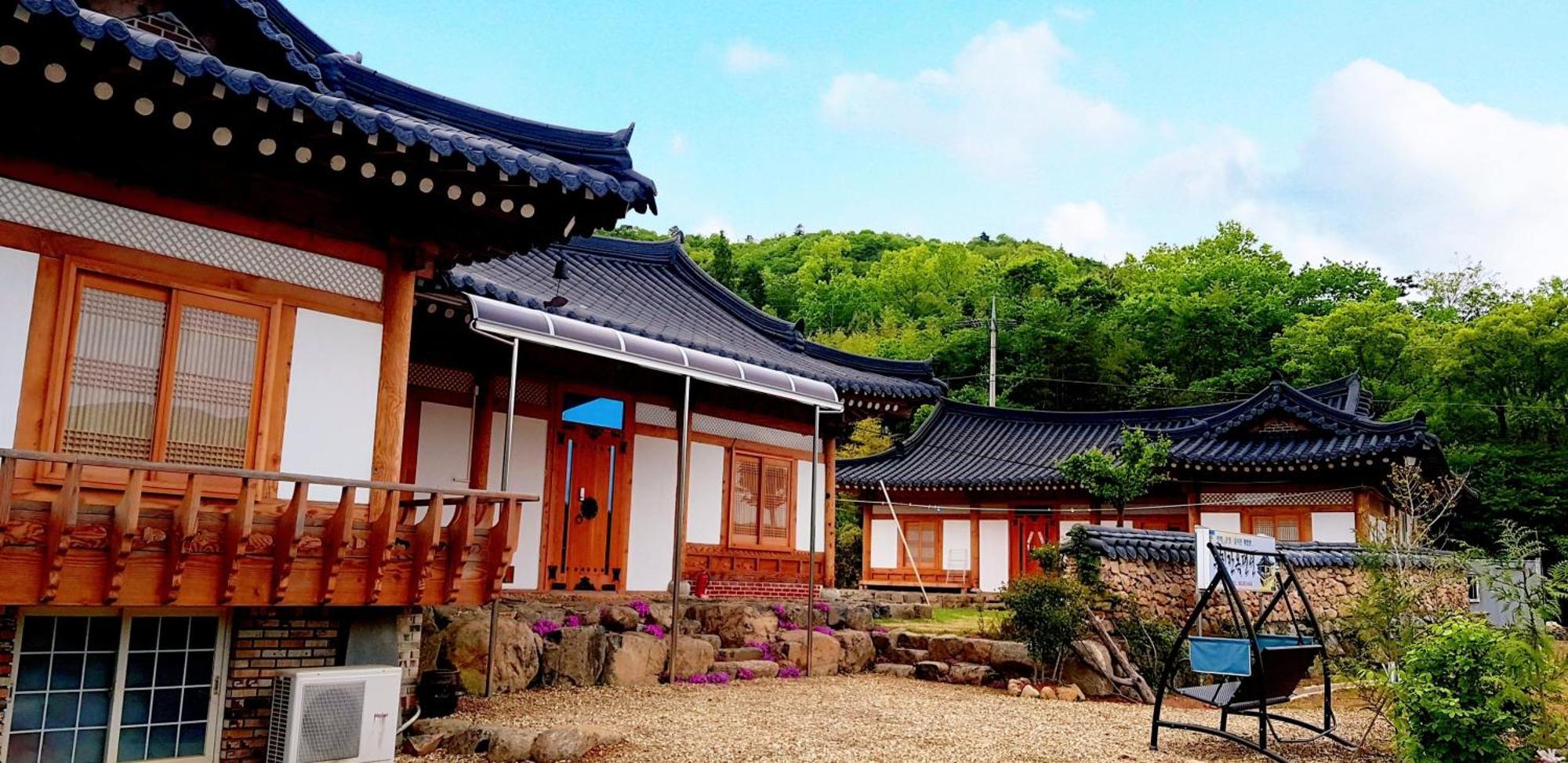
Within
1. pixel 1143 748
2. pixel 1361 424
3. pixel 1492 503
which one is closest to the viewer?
pixel 1143 748

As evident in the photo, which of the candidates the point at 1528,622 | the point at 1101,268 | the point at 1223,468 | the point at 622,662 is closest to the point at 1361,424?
the point at 1223,468

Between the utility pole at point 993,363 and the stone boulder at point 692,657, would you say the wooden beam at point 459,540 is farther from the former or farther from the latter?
the utility pole at point 993,363

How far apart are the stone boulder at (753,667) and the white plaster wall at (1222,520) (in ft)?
46.6

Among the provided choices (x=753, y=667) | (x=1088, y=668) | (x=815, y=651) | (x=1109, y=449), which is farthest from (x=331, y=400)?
(x=1109, y=449)

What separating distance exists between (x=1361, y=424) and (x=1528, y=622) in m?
14.8

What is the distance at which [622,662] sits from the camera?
10852mm

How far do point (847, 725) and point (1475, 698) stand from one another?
4735 millimetres

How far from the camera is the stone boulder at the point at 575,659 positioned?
10.4m

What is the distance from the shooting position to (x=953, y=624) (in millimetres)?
16984

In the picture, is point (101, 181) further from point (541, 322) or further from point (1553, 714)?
point (1553, 714)

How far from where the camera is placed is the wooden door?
13039 mm

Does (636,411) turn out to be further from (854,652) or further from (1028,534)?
(1028,534)

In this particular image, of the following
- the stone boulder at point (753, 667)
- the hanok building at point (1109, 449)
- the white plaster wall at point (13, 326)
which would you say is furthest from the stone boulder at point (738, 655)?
the hanok building at point (1109, 449)

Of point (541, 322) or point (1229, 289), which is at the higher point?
point (1229, 289)
